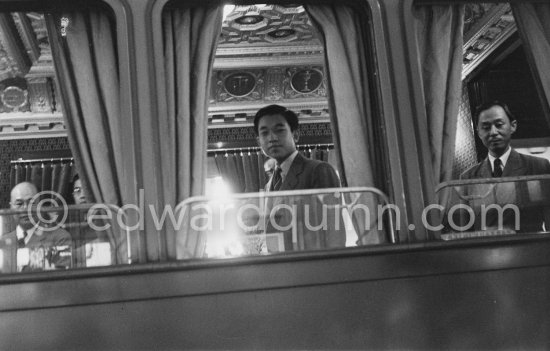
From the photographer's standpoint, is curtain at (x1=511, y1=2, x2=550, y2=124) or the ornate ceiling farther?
the ornate ceiling

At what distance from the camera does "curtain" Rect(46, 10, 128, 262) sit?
3521 mm

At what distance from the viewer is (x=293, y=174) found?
392cm

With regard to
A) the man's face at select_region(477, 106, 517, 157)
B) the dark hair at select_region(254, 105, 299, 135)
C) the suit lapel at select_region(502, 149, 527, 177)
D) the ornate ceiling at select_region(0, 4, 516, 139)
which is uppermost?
the ornate ceiling at select_region(0, 4, 516, 139)

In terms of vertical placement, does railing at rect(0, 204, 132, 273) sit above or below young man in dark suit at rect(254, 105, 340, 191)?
below

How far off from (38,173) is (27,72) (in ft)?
4.44

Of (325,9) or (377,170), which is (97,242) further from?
(325,9)

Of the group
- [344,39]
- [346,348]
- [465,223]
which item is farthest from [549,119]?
[346,348]

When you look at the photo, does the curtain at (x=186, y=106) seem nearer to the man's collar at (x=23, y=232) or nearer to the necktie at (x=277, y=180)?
the necktie at (x=277, y=180)

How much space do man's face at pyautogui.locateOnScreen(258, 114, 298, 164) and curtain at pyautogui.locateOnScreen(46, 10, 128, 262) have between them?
0.93 metres

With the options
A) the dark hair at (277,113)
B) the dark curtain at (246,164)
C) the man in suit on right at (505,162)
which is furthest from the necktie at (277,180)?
the dark curtain at (246,164)

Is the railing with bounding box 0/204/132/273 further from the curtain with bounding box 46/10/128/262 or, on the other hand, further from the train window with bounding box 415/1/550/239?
the train window with bounding box 415/1/550/239

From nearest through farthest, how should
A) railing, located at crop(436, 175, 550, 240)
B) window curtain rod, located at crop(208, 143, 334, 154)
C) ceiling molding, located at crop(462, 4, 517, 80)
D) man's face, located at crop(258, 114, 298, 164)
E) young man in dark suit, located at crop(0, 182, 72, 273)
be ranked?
young man in dark suit, located at crop(0, 182, 72, 273)
railing, located at crop(436, 175, 550, 240)
man's face, located at crop(258, 114, 298, 164)
ceiling molding, located at crop(462, 4, 517, 80)
window curtain rod, located at crop(208, 143, 334, 154)

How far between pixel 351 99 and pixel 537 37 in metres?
1.17

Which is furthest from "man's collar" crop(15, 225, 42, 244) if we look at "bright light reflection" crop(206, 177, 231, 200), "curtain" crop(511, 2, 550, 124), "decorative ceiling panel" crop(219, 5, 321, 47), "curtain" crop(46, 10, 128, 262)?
"bright light reflection" crop(206, 177, 231, 200)
